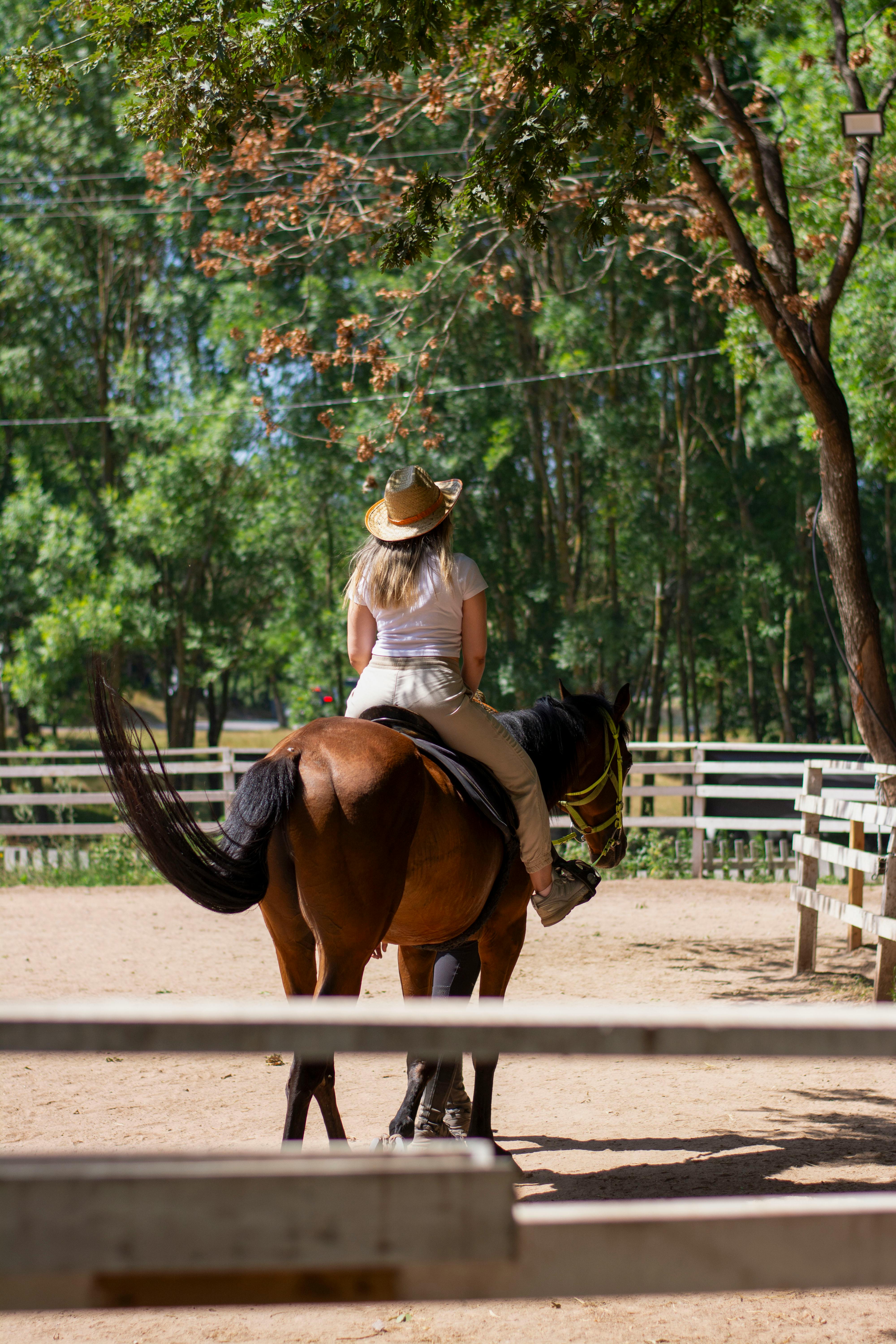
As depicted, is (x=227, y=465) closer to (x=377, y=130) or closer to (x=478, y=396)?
(x=478, y=396)

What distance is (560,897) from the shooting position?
16.1 ft

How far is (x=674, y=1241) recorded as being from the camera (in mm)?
1402

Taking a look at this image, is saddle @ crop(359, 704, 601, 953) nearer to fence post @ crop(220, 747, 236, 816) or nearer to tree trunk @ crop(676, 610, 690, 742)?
fence post @ crop(220, 747, 236, 816)

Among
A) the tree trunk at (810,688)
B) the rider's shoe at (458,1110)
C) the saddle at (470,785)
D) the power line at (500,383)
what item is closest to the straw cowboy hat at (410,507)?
the saddle at (470,785)

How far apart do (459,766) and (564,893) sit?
1.06m

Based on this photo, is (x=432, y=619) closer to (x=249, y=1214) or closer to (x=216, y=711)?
(x=249, y=1214)

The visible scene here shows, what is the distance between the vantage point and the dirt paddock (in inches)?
130

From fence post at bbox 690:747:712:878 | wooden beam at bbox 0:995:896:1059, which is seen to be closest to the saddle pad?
wooden beam at bbox 0:995:896:1059

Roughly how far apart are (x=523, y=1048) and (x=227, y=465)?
2247cm

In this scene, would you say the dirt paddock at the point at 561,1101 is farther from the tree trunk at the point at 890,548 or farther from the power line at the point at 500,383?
the tree trunk at the point at 890,548

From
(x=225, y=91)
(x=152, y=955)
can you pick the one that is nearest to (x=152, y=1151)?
(x=152, y=955)

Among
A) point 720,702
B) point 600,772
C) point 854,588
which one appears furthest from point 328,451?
point 600,772

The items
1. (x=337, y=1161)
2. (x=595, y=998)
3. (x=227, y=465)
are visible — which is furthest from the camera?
(x=227, y=465)

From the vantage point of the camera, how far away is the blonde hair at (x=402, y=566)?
4.32 m
